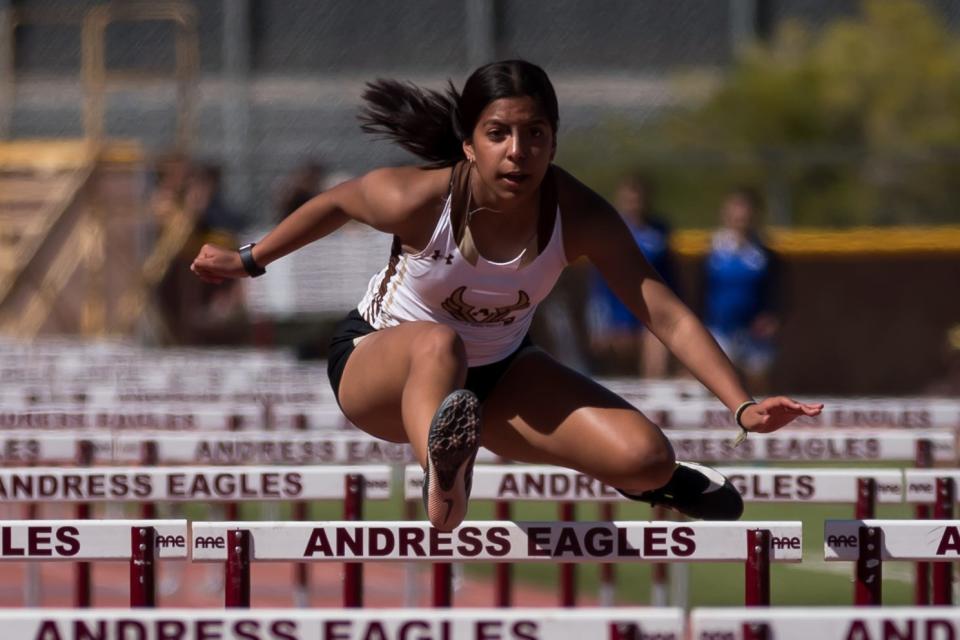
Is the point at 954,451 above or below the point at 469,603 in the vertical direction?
above

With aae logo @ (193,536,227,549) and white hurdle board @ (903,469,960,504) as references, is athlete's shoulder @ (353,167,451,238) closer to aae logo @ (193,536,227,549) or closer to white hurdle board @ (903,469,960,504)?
aae logo @ (193,536,227,549)

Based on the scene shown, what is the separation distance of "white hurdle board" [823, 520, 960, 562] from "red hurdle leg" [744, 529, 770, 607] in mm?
222

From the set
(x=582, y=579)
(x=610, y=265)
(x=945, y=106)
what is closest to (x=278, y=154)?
(x=945, y=106)

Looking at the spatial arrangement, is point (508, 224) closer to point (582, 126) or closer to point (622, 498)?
point (622, 498)

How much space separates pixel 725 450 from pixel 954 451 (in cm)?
93

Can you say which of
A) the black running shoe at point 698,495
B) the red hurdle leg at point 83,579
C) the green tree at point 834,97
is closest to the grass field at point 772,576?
the red hurdle leg at point 83,579

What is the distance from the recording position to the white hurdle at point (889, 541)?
519 cm

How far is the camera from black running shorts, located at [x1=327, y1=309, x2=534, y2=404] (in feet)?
20.0

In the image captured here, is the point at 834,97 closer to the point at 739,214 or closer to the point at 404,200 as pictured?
the point at 739,214

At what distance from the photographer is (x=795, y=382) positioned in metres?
18.2

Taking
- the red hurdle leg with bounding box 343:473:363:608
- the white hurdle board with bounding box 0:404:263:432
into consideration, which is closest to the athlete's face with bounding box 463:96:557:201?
the red hurdle leg with bounding box 343:473:363:608

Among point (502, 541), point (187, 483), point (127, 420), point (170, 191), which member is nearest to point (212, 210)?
point (170, 191)

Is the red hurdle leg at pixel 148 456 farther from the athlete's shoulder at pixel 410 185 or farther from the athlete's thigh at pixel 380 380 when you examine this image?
the athlete's shoulder at pixel 410 185

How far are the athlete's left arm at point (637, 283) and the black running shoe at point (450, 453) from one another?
861mm
